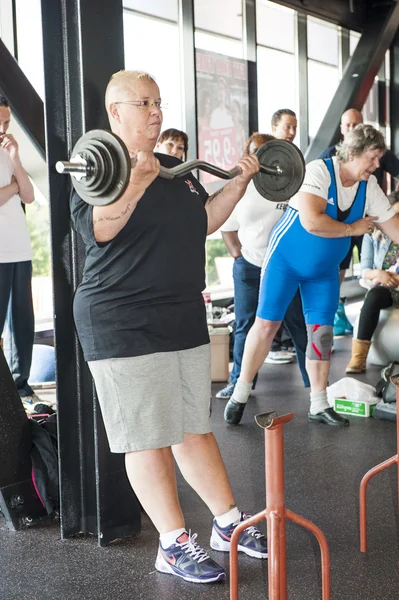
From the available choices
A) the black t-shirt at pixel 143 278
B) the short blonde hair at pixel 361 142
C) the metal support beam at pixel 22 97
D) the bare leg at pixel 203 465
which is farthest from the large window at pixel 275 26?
the bare leg at pixel 203 465

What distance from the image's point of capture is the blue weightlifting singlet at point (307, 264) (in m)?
3.42

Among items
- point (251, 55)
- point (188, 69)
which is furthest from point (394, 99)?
point (188, 69)

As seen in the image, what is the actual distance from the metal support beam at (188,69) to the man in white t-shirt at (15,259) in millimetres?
2253

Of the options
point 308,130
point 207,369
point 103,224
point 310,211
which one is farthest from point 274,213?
point 308,130

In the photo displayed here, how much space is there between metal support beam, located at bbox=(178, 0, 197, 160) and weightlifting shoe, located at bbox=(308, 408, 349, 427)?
8.99 ft

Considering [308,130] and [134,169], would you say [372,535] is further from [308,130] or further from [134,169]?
[308,130]

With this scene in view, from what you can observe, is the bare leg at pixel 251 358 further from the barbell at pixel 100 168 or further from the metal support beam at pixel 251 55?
the metal support beam at pixel 251 55

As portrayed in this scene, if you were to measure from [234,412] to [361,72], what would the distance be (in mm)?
5085

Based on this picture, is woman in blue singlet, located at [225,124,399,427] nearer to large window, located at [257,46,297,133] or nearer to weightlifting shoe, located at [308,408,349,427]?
weightlifting shoe, located at [308,408,349,427]

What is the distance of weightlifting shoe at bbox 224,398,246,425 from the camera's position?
374 cm

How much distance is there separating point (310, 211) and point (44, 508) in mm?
1631

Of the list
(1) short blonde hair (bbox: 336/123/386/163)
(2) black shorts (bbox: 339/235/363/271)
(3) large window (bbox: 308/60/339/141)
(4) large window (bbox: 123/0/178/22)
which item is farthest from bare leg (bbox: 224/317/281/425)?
(3) large window (bbox: 308/60/339/141)

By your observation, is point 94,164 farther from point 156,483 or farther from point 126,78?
point 156,483

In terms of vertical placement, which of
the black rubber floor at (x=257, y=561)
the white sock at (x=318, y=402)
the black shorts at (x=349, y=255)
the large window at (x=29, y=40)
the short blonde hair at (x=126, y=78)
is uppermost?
the large window at (x=29, y=40)
